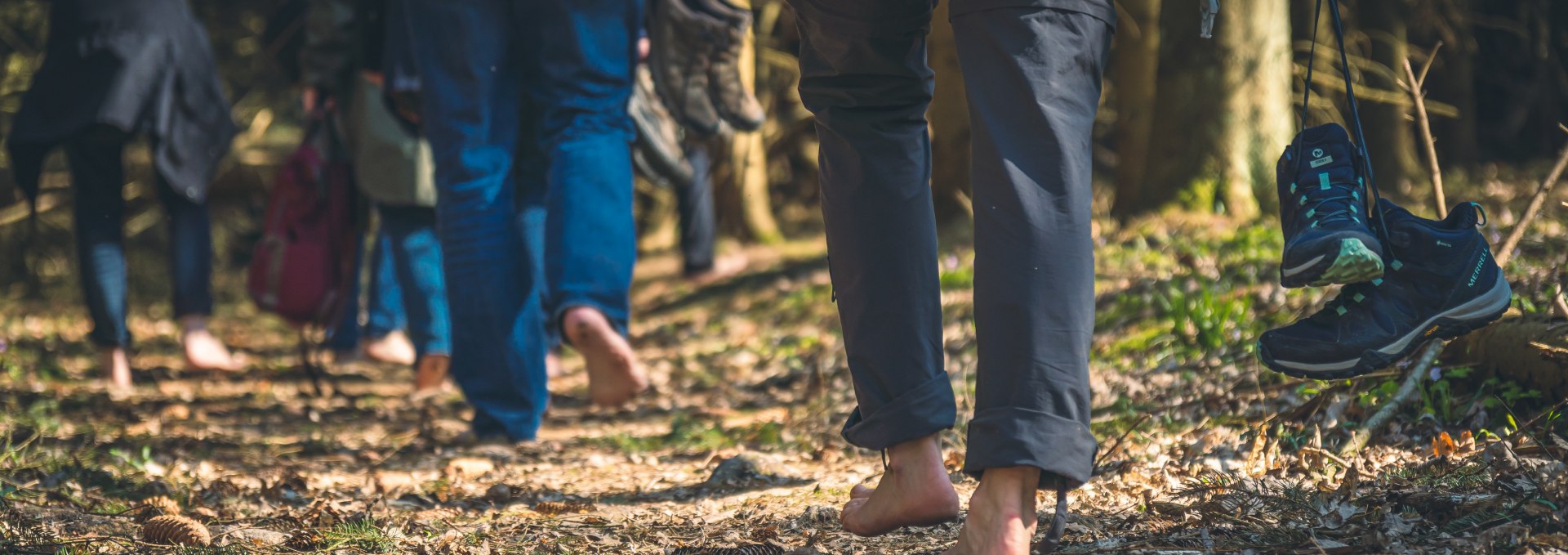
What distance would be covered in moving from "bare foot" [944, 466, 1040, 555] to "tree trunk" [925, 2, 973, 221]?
14.6 ft

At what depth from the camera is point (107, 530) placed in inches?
93.4

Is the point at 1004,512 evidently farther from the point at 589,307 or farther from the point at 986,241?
the point at 589,307

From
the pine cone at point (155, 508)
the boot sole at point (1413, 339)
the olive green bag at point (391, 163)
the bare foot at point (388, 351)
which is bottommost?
the bare foot at point (388, 351)

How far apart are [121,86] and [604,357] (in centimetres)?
240

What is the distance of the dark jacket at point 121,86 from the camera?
4461 mm

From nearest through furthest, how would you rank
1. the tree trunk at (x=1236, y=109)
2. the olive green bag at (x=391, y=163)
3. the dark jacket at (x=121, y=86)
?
the olive green bag at (x=391, y=163) < the dark jacket at (x=121, y=86) < the tree trunk at (x=1236, y=109)

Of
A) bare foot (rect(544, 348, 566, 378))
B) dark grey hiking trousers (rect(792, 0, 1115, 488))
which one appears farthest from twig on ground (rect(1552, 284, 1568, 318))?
bare foot (rect(544, 348, 566, 378))

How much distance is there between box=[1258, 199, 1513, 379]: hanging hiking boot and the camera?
1.84 meters

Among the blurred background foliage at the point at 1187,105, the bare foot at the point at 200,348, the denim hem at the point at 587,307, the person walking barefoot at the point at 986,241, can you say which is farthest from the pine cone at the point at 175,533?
the blurred background foliage at the point at 1187,105

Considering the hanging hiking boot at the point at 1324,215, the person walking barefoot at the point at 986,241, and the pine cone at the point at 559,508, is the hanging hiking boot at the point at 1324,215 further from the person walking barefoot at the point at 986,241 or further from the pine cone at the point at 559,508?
the pine cone at the point at 559,508

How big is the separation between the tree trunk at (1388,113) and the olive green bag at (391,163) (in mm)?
5011

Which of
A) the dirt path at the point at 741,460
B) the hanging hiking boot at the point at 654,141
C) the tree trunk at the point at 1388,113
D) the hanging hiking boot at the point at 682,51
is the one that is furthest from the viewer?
the tree trunk at the point at 1388,113

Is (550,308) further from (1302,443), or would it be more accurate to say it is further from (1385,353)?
(1385,353)

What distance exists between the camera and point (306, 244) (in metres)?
4.53
